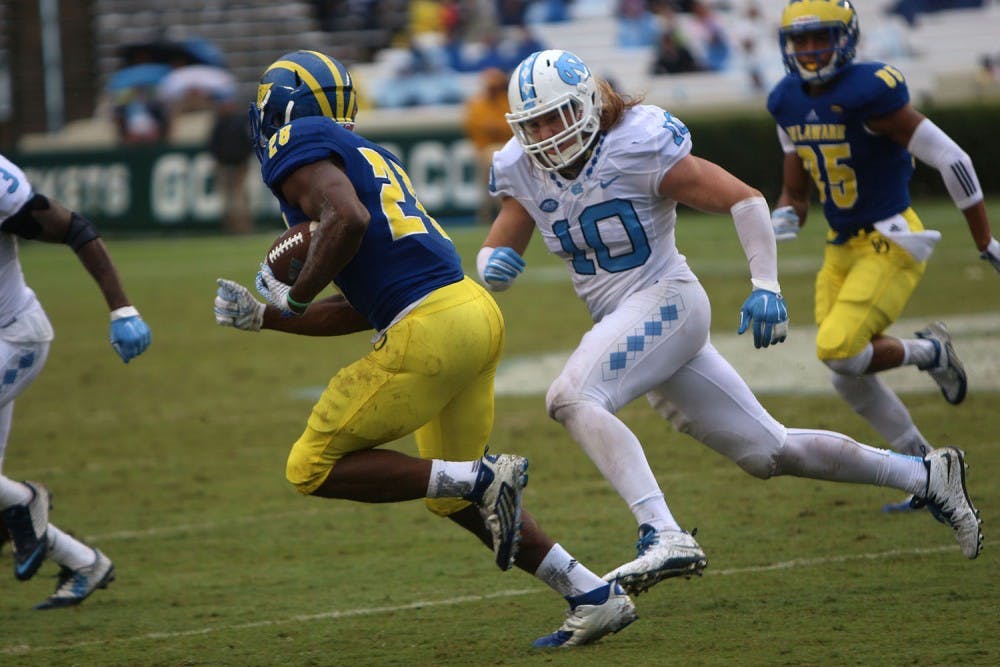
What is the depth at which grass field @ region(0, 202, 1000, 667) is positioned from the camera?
438 centimetres

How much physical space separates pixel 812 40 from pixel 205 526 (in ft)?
10.6

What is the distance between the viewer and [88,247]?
524 cm

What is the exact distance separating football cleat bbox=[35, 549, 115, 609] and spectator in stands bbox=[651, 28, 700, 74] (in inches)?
729

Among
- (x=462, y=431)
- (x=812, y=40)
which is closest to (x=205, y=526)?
(x=462, y=431)

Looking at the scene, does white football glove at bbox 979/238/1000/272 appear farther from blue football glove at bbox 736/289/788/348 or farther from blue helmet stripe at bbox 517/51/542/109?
blue helmet stripe at bbox 517/51/542/109

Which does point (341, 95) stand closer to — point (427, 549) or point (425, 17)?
point (427, 549)

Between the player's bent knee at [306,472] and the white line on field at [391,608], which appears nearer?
the player's bent knee at [306,472]

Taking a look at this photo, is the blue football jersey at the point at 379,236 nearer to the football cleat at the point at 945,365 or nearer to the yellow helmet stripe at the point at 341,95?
the yellow helmet stripe at the point at 341,95

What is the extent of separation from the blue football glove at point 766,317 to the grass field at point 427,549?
0.85 meters

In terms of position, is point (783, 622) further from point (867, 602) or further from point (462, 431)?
point (462, 431)

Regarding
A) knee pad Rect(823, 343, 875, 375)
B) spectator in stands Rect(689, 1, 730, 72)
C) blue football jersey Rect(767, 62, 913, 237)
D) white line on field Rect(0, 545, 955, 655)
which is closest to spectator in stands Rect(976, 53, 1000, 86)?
spectator in stands Rect(689, 1, 730, 72)

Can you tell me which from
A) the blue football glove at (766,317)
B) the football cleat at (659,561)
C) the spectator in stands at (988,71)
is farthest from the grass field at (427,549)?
the spectator in stands at (988,71)

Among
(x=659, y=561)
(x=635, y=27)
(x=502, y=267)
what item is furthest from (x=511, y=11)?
(x=659, y=561)

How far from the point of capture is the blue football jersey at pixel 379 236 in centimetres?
421
